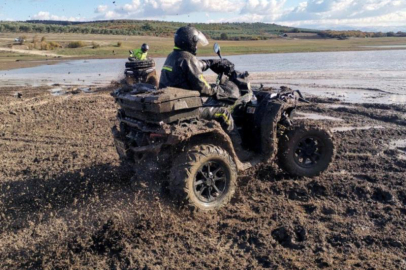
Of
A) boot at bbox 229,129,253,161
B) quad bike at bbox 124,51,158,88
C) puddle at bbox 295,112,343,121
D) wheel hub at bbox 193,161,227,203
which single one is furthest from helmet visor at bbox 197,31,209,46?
quad bike at bbox 124,51,158,88

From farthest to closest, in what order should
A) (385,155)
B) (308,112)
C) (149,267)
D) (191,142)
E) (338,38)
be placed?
(338,38) < (308,112) < (385,155) < (191,142) < (149,267)

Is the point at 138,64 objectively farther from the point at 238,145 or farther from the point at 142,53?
the point at 238,145

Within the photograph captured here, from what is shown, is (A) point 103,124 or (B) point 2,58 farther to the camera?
(B) point 2,58

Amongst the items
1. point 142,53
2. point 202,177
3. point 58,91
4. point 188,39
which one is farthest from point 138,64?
point 202,177

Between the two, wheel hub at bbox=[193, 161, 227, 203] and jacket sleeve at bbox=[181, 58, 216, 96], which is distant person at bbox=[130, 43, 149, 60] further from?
wheel hub at bbox=[193, 161, 227, 203]

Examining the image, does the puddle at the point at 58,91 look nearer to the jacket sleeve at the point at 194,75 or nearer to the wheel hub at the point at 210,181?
the jacket sleeve at the point at 194,75

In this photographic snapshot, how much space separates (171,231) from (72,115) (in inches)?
318

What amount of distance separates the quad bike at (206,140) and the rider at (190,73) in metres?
0.20

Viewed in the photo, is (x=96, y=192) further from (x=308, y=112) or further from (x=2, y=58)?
(x=2, y=58)

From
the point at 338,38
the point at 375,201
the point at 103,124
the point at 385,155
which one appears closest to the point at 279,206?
the point at 375,201

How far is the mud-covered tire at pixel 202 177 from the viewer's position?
4430 millimetres

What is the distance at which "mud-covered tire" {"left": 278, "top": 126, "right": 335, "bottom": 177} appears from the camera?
18.6ft

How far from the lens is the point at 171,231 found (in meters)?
4.35

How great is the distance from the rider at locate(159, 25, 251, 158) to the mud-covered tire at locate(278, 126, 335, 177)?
92 cm
